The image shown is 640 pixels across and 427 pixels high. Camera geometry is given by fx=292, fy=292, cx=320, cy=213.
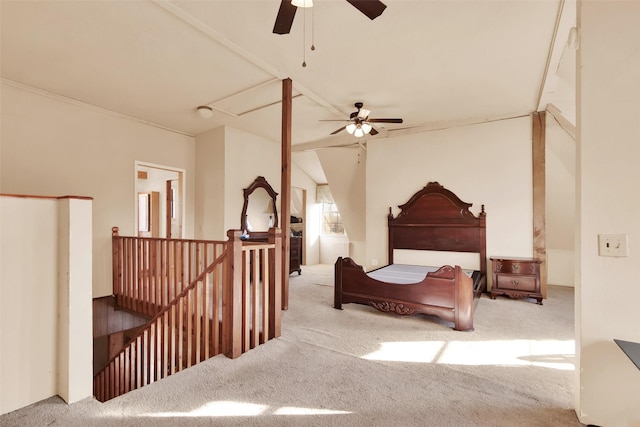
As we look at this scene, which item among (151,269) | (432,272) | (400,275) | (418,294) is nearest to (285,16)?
(432,272)

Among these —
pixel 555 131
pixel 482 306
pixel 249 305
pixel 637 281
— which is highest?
pixel 555 131

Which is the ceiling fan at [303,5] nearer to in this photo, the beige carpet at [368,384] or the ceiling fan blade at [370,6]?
the ceiling fan blade at [370,6]

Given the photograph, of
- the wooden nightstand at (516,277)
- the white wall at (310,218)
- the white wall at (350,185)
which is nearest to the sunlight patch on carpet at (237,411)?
the wooden nightstand at (516,277)

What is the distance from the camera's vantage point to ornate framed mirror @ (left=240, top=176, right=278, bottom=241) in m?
5.41

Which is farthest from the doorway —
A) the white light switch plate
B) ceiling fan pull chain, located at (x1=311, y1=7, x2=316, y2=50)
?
the white light switch plate

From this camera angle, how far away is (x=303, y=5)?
1.75m

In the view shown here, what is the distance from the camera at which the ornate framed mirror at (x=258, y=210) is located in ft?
17.7

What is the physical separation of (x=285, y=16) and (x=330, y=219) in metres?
6.45

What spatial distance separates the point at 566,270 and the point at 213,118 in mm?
6347

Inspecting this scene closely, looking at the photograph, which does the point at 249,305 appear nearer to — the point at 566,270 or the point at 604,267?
the point at 604,267

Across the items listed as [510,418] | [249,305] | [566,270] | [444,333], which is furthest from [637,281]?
[566,270]

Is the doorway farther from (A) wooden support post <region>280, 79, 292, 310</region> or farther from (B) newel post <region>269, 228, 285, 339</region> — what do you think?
(B) newel post <region>269, 228, 285, 339</region>

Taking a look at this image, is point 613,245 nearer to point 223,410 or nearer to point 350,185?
point 223,410

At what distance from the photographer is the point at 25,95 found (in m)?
3.59
